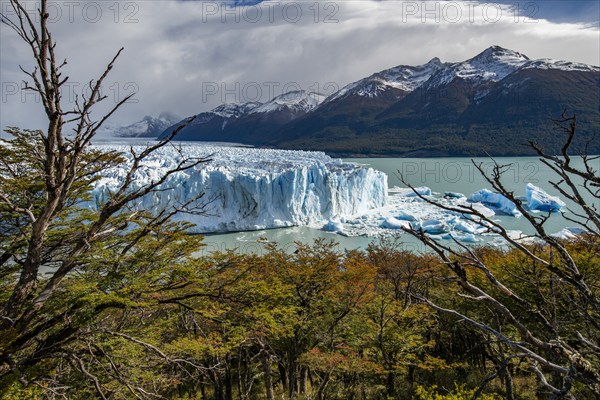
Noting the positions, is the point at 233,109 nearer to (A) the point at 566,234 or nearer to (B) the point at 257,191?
(B) the point at 257,191

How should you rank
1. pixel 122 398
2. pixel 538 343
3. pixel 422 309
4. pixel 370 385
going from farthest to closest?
pixel 370 385
pixel 422 309
pixel 122 398
pixel 538 343

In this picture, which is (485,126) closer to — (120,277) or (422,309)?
(422,309)

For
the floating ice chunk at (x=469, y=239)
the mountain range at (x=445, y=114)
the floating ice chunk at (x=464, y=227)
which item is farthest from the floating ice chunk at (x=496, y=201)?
the mountain range at (x=445, y=114)

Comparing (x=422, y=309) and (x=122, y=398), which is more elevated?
(x=122, y=398)

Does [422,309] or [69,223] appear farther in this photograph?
[422,309]

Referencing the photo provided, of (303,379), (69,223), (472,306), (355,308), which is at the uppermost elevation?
(69,223)

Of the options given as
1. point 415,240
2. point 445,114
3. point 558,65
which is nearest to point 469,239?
point 415,240

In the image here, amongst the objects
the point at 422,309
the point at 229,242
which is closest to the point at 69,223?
the point at 422,309
